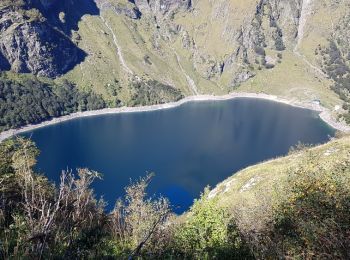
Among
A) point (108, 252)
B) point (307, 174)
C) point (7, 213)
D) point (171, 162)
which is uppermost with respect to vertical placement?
point (307, 174)

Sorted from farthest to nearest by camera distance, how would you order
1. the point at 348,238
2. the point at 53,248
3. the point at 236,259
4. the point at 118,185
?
the point at 118,185 < the point at 236,259 < the point at 53,248 < the point at 348,238

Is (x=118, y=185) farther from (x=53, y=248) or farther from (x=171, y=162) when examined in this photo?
(x=53, y=248)

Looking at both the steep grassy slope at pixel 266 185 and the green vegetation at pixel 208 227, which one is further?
the steep grassy slope at pixel 266 185

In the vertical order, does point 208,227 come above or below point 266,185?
above

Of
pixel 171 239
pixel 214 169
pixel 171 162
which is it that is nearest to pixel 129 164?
pixel 171 162

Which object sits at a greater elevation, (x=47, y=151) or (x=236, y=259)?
(x=236, y=259)

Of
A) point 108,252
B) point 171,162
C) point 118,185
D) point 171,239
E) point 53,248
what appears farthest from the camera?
point 171,162

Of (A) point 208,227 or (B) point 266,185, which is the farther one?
(B) point 266,185

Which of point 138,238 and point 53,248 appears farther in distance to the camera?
point 138,238

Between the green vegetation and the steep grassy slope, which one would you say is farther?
the steep grassy slope

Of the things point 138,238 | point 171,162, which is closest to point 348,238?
point 138,238
